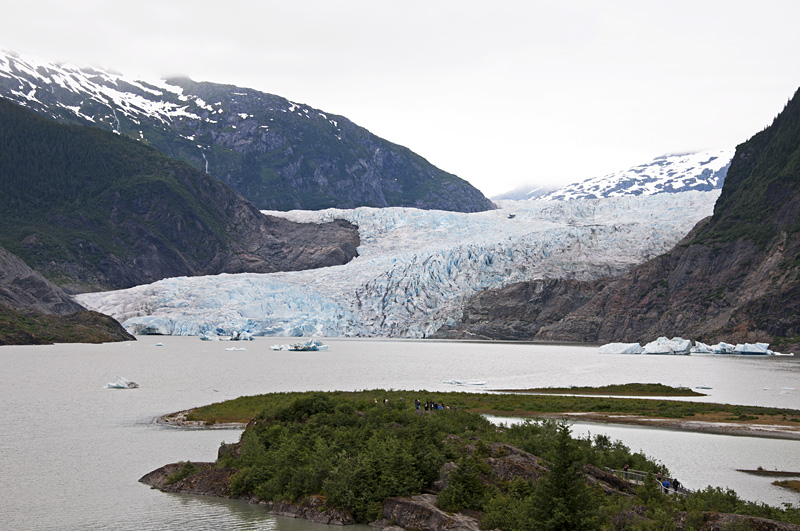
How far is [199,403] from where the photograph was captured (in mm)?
48750

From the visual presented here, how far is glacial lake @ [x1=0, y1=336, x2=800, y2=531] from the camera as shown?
23859 mm

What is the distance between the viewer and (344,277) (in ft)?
455

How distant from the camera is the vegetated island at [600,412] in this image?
4072 centimetres

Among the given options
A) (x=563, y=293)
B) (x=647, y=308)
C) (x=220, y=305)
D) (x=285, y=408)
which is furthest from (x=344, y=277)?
(x=285, y=408)

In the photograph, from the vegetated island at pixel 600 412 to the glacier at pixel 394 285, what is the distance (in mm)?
77678

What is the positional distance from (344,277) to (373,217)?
43522 millimetres

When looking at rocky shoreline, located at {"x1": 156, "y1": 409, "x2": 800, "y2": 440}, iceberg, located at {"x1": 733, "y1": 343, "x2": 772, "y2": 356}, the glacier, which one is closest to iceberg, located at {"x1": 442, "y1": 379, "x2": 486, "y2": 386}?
rocky shoreline, located at {"x1": 156, "y1": 409, "x2": 800, "y2": 440}

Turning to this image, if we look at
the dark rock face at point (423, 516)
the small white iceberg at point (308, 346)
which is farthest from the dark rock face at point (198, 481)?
the small white iceberg at point (308, 346)

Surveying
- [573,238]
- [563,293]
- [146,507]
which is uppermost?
[573,238]

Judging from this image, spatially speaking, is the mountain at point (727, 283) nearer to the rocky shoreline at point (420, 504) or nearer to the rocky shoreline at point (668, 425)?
the rocky shoreline at point (668, 425)

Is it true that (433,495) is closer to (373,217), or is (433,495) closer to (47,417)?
(47,417)

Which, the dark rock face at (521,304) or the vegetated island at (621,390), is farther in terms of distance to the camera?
the dark rock face at (521,304)

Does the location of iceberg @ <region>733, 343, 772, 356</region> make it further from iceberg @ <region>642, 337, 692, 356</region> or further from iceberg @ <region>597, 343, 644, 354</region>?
iceberg @ <region>597, 343, 644, 354</region>

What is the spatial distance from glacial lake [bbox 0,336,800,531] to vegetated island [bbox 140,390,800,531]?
1.20m
